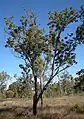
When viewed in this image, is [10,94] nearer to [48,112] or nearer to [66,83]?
[66,83]

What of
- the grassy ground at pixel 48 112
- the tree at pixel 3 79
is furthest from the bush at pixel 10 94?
the grassy ground at pixel 48 112

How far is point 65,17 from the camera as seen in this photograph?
29312 millimetres

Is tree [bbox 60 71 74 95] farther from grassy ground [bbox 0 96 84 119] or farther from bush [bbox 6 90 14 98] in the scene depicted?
grassy ground [bbox 0 96 84 119]

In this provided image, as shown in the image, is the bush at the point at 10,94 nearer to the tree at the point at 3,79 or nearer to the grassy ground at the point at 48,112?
the tree at the point at 3,79

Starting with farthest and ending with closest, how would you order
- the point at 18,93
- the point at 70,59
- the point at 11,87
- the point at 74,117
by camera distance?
the point at 11,87 < the point at 18,93 < the point at 70,59 < the point at 74,117

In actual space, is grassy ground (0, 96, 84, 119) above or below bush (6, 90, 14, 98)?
below

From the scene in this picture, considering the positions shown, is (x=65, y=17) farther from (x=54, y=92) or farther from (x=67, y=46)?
(x=54, y=92)

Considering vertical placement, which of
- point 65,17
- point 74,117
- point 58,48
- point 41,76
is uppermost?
point 65,17

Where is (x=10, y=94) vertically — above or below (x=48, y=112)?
above

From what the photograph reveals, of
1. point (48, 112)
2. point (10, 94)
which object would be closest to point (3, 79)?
point (10, 94)

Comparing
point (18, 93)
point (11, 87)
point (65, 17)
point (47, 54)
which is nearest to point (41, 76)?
point (47, 54)

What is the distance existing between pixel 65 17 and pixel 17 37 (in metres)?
5.43

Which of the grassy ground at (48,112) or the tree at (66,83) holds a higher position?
the tree at (66,83)

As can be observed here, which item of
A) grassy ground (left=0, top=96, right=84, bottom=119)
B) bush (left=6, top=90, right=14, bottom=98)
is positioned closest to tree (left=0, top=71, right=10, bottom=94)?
bush (left=6, top=90, right=14, bottom=98)
